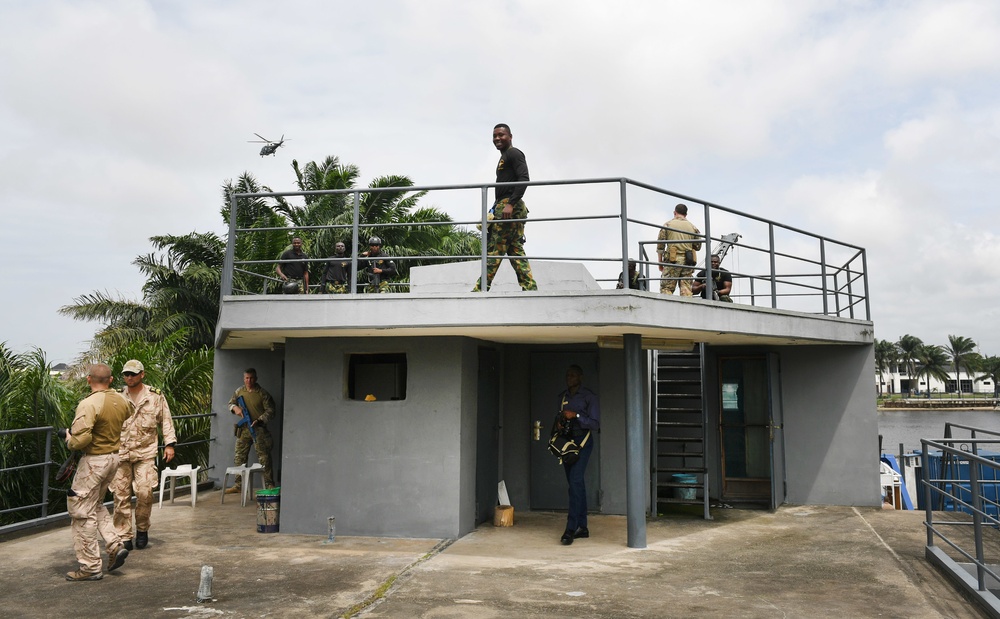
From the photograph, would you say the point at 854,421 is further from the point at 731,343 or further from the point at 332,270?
the point at 332,270

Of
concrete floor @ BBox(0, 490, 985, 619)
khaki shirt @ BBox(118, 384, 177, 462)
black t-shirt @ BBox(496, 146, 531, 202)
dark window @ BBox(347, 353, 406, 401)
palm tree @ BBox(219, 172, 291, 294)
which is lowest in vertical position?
concrete floor @ BBox(0, 490, 985, 619)

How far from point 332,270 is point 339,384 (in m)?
2.80

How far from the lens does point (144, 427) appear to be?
7895 millimetres

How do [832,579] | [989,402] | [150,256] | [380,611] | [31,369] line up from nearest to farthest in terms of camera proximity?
[380,611] → [832,579] → [31,369] → [150,256] → [989,402]

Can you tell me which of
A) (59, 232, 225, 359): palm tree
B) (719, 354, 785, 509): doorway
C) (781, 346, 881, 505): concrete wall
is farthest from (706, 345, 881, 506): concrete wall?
(59, 232, 225, 359): palm tree

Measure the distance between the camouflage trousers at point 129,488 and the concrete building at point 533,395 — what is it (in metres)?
1.53

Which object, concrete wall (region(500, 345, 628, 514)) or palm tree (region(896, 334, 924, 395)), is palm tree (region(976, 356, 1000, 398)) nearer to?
palm tree (region(896, 334, 924, 395))

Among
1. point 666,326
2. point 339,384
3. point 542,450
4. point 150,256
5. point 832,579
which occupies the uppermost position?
point 150,256

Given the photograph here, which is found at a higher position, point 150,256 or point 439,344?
point 150,256

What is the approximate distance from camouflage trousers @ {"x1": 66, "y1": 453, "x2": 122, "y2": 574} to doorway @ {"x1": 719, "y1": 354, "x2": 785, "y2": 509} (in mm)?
8422

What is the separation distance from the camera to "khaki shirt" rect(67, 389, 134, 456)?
6645 millimetres

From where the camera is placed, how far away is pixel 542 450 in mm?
10656

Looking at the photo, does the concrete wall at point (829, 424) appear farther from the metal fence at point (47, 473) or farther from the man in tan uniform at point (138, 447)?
the metal fence at point (47, 473)

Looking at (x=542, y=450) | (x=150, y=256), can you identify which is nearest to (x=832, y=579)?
(x=542, y=450)
